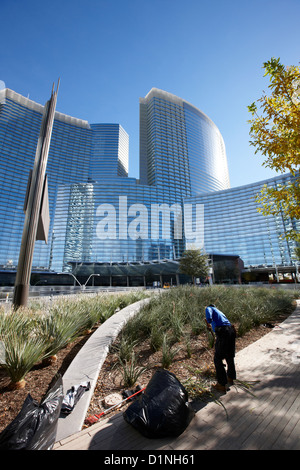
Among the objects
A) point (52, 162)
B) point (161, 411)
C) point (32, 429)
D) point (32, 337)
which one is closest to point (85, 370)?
point (32, 337)

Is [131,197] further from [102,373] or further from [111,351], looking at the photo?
[102,373]

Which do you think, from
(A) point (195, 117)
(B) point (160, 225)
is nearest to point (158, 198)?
(B) point (160, 225)

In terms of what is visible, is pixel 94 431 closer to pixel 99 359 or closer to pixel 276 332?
pixel 99 359

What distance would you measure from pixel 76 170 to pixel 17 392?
129 meters

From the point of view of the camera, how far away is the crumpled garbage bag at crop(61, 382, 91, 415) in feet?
8.23

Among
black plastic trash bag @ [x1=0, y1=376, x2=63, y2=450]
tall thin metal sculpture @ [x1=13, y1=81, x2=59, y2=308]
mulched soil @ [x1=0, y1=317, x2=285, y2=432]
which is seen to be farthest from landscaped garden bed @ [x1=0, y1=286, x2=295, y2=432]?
tall thin metal sculpture @ [x1=13, y1=81, x2=59, y2=308]

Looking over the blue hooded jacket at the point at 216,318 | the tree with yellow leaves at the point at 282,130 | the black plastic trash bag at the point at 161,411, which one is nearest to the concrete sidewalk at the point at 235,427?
the black plastic trash bag at the point at 161,411

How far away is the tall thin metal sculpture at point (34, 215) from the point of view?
273 inches

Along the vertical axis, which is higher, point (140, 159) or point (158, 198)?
point (140, 159)

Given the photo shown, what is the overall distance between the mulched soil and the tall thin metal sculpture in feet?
10.8

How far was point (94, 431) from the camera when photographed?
219 centimetres

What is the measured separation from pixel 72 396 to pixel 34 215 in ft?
23.0

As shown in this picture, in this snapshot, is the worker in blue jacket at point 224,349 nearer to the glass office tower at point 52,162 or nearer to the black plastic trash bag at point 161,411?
the black plastic trash bag at point 161,411

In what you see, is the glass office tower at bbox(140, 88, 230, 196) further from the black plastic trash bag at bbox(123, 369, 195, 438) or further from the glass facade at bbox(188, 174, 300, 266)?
the black plastic trash bag at bbox(123, 369, 195, 438)
